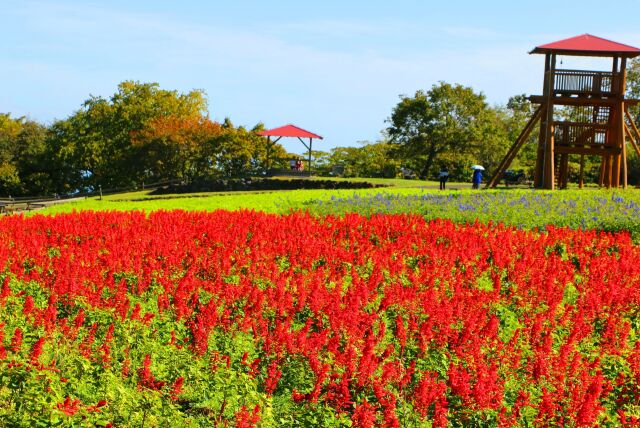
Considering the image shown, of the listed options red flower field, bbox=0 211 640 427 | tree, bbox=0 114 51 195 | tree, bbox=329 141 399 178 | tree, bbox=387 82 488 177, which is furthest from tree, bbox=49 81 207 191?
red flower field, bbox=0 211 640 427

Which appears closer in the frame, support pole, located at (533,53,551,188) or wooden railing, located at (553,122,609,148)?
support pole, located at (533,53,551,188)

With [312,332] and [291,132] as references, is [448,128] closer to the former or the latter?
[291,132]

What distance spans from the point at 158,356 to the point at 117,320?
107 cm

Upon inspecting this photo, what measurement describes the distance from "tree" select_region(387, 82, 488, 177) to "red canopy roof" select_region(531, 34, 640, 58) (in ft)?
57.1

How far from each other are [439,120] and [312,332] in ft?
140

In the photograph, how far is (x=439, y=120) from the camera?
49594mm

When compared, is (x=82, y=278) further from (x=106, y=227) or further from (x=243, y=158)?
(x=243, y=158)

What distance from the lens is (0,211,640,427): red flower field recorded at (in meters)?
6.07

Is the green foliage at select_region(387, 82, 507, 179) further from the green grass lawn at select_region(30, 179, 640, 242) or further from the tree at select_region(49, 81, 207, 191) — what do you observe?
the green grass lawn at select_region(30, 179, 640, 242)

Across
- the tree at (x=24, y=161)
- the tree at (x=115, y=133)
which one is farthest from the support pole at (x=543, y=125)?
the tree at (x=24, y=161)

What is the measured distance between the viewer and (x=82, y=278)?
31.7ft

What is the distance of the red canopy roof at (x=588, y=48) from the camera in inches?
1195

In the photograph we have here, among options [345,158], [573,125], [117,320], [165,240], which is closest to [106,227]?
[165,240]

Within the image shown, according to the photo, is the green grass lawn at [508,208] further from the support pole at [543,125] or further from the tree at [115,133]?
the tree at [115,133]
